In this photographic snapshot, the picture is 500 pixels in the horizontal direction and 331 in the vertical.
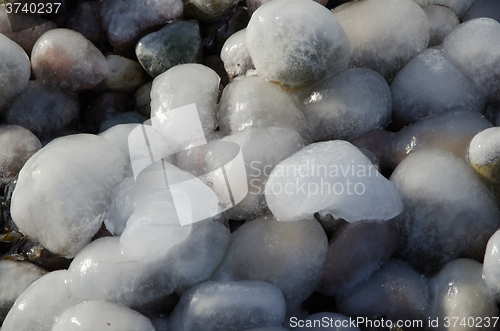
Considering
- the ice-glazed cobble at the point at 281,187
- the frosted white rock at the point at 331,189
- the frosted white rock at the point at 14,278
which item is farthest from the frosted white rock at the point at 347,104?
the frosted white rock at the point at 14,278

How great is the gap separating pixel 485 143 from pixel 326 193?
0.34m

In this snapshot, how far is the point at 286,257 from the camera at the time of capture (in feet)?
A: 2.75

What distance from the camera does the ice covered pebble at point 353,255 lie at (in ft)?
2.76

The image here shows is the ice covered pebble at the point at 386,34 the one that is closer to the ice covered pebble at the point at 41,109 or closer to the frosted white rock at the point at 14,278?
the ice covered pebble at the point at 41,109

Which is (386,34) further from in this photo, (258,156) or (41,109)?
(41,109)

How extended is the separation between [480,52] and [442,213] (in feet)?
1.33

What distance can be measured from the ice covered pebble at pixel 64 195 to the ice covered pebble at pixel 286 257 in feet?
1.02

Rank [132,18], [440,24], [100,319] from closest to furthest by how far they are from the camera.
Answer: [100,319], [440,24], [132,18]

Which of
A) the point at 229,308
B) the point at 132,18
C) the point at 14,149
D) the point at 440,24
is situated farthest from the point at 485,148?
the point at 14,149

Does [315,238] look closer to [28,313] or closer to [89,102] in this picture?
[28,313]

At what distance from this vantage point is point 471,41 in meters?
0.98

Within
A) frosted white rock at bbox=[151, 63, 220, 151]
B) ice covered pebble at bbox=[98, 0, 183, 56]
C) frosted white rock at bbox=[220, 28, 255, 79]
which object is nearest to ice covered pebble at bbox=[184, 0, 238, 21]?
ice covered pebble at bbox=[98, 0, 183, 56]

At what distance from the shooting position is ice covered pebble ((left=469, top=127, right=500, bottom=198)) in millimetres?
829

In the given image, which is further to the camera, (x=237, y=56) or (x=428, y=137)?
(x=237, y=56)
